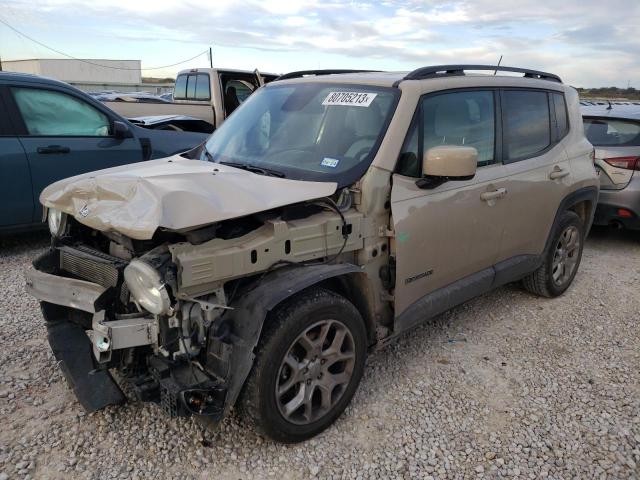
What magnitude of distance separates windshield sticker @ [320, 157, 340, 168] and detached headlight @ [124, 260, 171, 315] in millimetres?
1257

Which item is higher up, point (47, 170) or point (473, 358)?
point (47, 170)

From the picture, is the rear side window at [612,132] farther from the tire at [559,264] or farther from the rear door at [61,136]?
the rear door at [61,136]

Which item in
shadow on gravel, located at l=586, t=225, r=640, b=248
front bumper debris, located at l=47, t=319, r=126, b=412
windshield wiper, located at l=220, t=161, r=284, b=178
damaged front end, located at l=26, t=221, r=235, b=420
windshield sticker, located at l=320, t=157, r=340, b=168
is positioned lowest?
shadow on gravel, located at l=586, t=225, r=640, b=248

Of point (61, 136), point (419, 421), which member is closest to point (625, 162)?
point (419, 421)

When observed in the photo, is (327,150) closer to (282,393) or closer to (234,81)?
(282,393)

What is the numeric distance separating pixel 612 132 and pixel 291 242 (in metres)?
5.49

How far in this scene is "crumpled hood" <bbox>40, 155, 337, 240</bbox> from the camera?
2.38m

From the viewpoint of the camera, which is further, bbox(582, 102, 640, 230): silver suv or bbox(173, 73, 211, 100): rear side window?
bbox(173, 73, 211, 100): rear side window

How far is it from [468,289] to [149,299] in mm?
2294

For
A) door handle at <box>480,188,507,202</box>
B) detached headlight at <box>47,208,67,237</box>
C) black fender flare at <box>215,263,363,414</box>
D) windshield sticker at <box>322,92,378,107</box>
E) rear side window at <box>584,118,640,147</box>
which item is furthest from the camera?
rear side window at <box>584,118,640,147</box>

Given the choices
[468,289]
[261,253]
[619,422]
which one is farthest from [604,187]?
[261,253]

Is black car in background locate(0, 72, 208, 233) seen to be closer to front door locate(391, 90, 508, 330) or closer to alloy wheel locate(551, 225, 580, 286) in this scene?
front door locate(391, 90, 508, 330)

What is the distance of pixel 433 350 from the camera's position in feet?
12.6

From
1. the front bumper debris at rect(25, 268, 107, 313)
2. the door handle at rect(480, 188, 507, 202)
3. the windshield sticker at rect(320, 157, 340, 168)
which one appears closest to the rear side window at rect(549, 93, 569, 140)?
the door handle at rect(480, 188, 507, 202)
